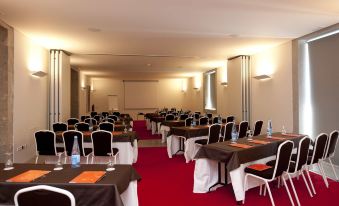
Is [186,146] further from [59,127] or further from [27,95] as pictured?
[27,95]

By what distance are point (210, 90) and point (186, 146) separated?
8.72 metres

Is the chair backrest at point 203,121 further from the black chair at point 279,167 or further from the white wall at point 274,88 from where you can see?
the black chair at point 279,167

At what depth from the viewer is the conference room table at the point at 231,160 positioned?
375 centimetres

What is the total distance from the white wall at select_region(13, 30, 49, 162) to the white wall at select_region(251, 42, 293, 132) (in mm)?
6848

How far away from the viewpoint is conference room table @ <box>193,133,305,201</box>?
375cm

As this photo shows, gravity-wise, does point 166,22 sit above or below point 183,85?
above

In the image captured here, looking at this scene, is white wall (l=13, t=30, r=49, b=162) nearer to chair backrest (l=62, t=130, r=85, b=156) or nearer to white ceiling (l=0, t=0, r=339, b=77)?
white ceiling (l=0, t=0, r=339, b=77)

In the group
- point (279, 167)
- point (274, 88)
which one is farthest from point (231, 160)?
point (274, 88)

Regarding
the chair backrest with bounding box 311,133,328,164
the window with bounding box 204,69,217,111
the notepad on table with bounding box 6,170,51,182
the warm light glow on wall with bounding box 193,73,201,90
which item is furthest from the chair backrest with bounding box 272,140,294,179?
the warm light glow on wall with bounding box 193,73,201,90

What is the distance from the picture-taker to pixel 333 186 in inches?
181

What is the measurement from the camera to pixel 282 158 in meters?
3.46

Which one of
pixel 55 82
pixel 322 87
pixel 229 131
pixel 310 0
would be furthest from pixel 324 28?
pixel 55 82

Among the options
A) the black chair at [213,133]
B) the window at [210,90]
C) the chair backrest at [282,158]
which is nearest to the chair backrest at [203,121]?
the black chair at [213,133]

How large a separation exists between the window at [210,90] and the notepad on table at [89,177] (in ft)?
38.4
